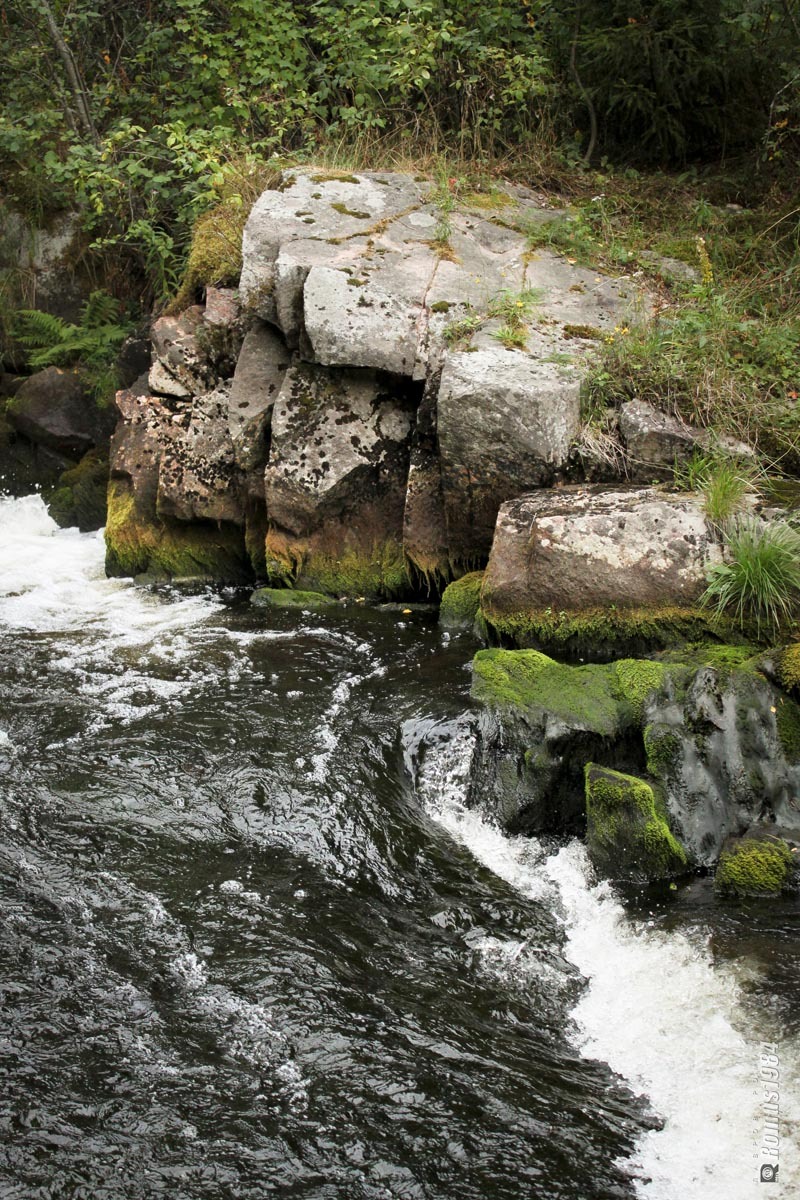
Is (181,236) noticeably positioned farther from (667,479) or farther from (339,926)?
(339,926)

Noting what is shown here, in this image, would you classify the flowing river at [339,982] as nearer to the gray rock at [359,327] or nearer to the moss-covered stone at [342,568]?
the moss-covered stone at [342,568]

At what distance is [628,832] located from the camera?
5008 mm

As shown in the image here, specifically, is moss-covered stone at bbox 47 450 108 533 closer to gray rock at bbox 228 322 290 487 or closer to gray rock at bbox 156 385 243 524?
gray rock at bbox 156 385 243 524

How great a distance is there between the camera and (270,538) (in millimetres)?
8359

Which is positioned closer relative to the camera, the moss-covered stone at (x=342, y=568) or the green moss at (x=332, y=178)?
the moss-covered stone at (x=342, y=568)

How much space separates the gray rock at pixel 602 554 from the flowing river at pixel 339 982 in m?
0.81

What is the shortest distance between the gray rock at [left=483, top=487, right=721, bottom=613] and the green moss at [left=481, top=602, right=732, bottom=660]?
0.05 meters

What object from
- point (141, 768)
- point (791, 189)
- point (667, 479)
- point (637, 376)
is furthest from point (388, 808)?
point (791, 189)

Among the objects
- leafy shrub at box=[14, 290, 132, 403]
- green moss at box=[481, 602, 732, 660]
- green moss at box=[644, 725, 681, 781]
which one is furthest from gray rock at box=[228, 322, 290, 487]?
green moss at box=[644, 725, 681, 781]

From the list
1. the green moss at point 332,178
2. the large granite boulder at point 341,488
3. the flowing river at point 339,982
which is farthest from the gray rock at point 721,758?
the green moss at point 332,178

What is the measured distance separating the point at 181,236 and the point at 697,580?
753cm

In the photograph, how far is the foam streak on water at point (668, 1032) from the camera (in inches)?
136

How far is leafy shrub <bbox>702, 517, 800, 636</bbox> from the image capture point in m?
6.12

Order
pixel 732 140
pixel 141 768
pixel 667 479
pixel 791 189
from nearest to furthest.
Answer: pixel 141 768 → pixel 667 479 → pixel 791 189 → pixel 732 140
